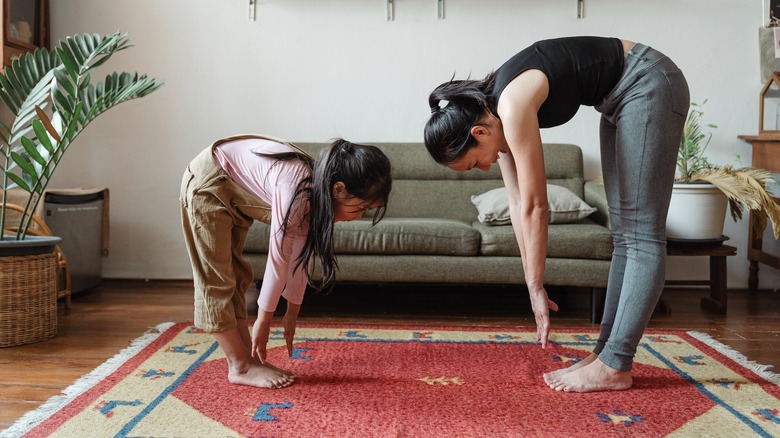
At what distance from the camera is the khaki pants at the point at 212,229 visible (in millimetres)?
1584

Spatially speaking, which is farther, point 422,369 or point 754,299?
point 754,299

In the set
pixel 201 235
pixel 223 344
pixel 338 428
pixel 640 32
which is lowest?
pixel 338 428

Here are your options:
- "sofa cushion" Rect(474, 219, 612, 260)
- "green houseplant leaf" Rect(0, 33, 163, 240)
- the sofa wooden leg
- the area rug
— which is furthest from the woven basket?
the sofa wooden leg

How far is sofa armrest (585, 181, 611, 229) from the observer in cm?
264

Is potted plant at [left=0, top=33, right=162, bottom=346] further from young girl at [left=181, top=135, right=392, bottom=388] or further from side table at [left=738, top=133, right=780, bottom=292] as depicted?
side table at [left=738, top=133, right=780, bottom=292]

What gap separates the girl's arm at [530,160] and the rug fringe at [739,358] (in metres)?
0.75

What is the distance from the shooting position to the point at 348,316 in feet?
8.30

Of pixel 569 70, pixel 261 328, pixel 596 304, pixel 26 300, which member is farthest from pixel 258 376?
pixel 596 304

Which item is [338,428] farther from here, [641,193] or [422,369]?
[641,193]

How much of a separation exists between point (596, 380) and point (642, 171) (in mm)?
540

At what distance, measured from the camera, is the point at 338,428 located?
1387mm

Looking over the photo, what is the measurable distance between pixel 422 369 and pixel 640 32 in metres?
2.24

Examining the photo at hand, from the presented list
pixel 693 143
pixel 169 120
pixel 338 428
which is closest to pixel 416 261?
pixel 338 428

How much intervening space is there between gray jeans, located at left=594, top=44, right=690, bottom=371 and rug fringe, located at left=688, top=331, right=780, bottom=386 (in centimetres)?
46
